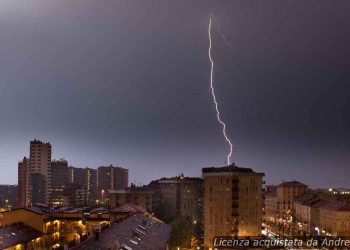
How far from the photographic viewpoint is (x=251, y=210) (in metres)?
A: 70.9

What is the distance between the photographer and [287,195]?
128 metres

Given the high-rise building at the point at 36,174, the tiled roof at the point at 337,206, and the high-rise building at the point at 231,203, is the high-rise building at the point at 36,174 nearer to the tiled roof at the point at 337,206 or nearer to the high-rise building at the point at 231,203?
the tiled roof at the point at 337,206

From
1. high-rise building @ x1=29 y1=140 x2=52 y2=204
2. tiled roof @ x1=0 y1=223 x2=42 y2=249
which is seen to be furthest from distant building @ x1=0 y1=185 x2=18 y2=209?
tiled roof @ x1=0 y1=223 x2=42 y2=249

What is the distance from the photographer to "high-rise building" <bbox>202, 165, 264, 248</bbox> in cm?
6869

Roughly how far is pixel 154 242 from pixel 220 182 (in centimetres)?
4027

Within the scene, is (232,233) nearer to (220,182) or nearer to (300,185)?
(220,182)

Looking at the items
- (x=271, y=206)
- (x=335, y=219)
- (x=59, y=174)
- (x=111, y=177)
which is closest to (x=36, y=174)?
(x=59, y=174)

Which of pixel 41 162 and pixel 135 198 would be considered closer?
pixel 135 198

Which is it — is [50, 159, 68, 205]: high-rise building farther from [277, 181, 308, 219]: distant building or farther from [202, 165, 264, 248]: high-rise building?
[202, 165, 264, 248]: high-rise building

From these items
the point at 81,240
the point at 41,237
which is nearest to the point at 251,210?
the point at 41,237

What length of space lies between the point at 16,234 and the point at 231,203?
114ft

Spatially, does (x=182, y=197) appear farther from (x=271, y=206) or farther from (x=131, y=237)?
(x=131, y=237)

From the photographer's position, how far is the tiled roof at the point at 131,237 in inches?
990

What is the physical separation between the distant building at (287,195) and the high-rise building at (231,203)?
5488 cm
